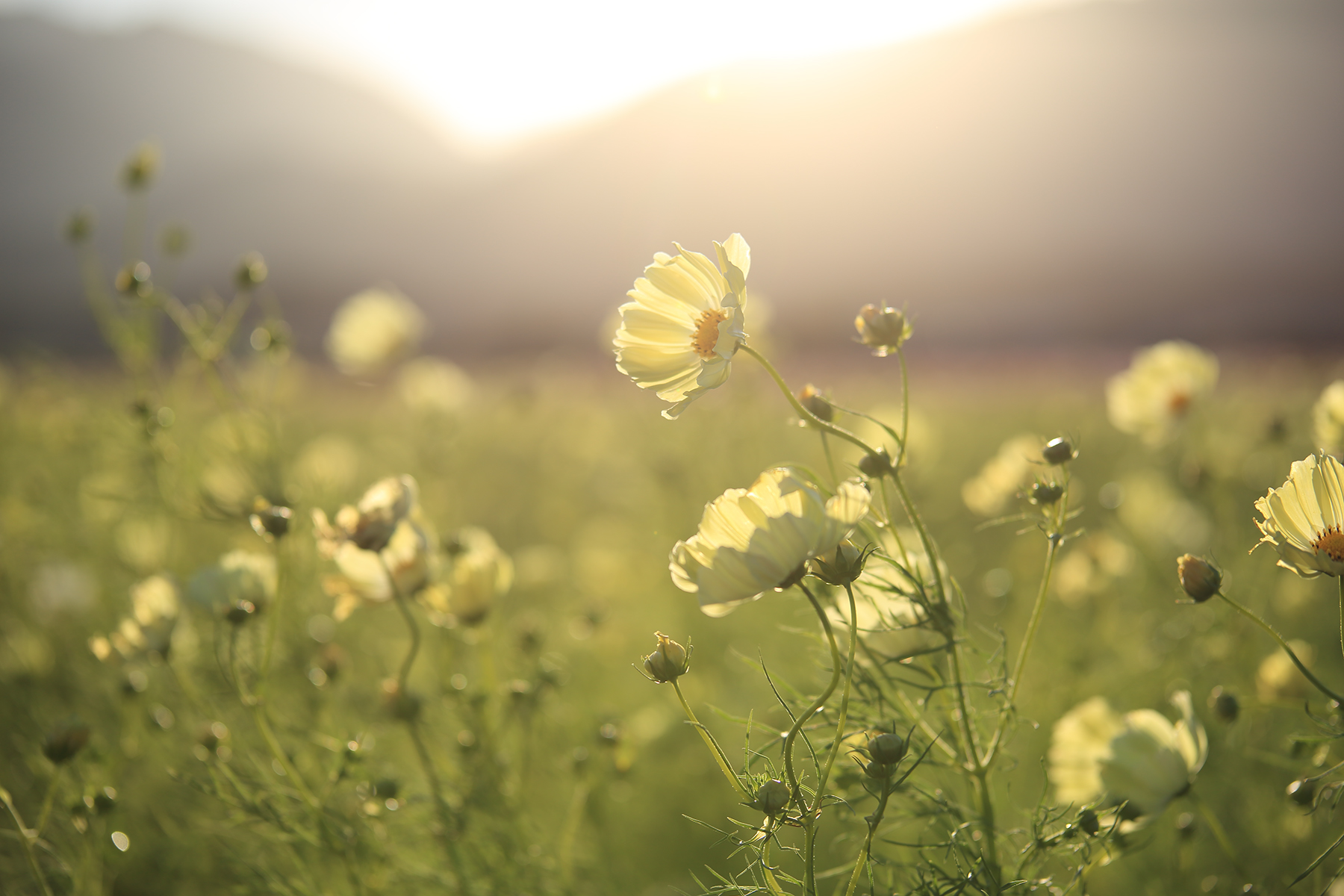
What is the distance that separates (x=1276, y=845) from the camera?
2.78ft

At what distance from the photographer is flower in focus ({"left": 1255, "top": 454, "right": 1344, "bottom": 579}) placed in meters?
0.50

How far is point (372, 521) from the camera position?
2.29 ft

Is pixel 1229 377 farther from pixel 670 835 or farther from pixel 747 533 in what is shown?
pixel 747 533

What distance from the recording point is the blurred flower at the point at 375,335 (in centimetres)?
195

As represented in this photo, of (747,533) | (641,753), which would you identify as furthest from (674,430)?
(747,533)

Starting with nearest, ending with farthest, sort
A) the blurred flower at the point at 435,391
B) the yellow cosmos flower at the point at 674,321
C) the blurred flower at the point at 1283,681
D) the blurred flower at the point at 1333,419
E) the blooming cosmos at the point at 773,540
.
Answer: the blooming cosmos at the point at 773,540 < the yellow cosmos flower at the point at 674,321 < the blurred flower at the point at 1333,419 < the blurred flower at the point at 1283,681 < the blurred flower at the point at 435,391

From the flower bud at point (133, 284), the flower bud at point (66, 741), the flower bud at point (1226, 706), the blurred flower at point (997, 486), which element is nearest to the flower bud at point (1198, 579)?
the flower bud at point (1226, 706)

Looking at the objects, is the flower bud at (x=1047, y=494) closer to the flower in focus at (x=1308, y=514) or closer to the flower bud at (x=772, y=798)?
the flower in focus at (x=1308, y=514)

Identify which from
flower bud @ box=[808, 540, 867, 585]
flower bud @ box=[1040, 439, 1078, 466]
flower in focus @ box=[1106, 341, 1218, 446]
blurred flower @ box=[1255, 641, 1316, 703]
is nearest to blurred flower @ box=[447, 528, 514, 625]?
flower bud @ box=[808, 540, 867, 585]

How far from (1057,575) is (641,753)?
0.72 metres

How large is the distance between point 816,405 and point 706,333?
0.33ft

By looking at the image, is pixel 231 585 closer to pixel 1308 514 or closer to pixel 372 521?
pixel 372 521

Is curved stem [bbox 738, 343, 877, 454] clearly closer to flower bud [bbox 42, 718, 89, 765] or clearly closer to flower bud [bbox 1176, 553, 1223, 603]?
flower bud [bbox 1176, 553, 1223, 603]

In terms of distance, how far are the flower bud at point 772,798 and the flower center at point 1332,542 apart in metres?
0.37
